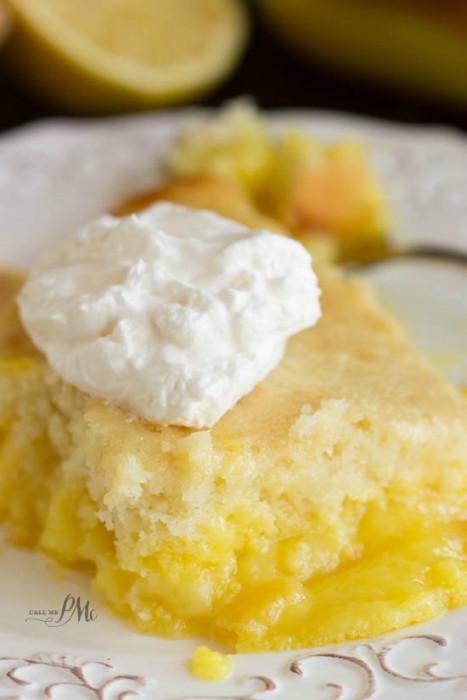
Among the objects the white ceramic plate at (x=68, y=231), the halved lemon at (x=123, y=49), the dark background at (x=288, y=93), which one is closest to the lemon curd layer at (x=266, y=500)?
the white ceramic plate at (x=68, y=231)

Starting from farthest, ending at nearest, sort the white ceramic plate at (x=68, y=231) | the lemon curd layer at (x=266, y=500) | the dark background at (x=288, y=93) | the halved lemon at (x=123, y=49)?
1. the dark background at (x=288, y=93)
2. the halved lemon at (x=123, y=49)
3. the lemon curd layer at (x=266, y=500)
4. the white ceramic plate at (x=68, y=231)

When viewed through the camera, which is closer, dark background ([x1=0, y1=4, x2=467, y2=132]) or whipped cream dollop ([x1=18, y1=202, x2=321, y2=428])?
whipped cream dollop ([x1=18, y1=202, x2=321, y2=428])

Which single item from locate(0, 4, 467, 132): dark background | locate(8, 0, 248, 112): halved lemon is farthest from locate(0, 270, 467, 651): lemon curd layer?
locate(0, 4, 467, 132): dark background

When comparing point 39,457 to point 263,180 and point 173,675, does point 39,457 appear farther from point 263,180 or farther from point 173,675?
point 263,180

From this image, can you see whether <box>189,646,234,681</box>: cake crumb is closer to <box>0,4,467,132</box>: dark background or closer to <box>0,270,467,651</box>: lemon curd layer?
<box>0,270,467,651</box>: lemon curd layer

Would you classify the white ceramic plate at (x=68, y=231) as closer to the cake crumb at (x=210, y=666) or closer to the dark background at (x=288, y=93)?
the cake crumb at (x=210, y=666)

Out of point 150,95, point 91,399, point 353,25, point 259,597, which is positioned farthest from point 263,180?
point 259,597
